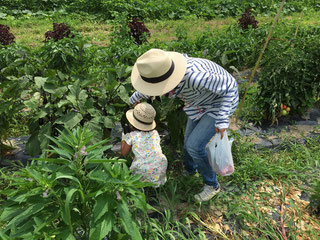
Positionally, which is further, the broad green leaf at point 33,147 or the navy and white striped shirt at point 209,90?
the broad green leaf at point 33,147

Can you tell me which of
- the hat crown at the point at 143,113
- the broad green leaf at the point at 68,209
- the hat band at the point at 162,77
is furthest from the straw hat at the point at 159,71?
the broad green leaf at the point at 68,209

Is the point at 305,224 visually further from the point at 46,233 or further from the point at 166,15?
the point at 166,15

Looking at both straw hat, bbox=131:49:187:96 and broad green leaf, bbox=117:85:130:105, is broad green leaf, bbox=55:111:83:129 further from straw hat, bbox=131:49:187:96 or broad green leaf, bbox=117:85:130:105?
straw hat, bbox=131:49:187:96

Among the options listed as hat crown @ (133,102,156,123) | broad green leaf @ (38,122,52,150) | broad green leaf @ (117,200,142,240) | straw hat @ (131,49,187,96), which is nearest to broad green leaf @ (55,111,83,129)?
broad green leaf @ (38,122,52,150)

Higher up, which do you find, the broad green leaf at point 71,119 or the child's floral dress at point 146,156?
the broad green leaf at point 71,119

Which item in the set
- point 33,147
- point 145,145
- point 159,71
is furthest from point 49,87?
point 159,71

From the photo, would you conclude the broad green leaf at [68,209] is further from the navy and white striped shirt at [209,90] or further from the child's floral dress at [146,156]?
the navy and white striped shirt at [209,90]

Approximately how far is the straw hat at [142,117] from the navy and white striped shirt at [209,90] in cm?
25

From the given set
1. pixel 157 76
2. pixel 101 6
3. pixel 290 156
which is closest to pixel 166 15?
pixel 101 6

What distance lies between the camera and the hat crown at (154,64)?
2.27 metres

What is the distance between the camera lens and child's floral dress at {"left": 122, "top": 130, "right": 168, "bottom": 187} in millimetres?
2682

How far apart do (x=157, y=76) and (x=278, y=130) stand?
2345 millimetres

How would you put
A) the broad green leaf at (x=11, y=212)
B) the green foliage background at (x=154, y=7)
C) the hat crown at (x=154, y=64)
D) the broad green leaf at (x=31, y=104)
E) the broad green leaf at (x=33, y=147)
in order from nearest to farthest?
the broad green leaf at (x=11, y=212) → the hat crown at (x=154, y=64) → the broad green leaf at (x=31, y=104) → the broad green leaf at (x=33, y=147) → the green foliage background at (x=154, y=7)

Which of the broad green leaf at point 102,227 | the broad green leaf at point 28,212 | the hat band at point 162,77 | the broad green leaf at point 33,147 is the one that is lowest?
the broad green leaf at point 33,147
